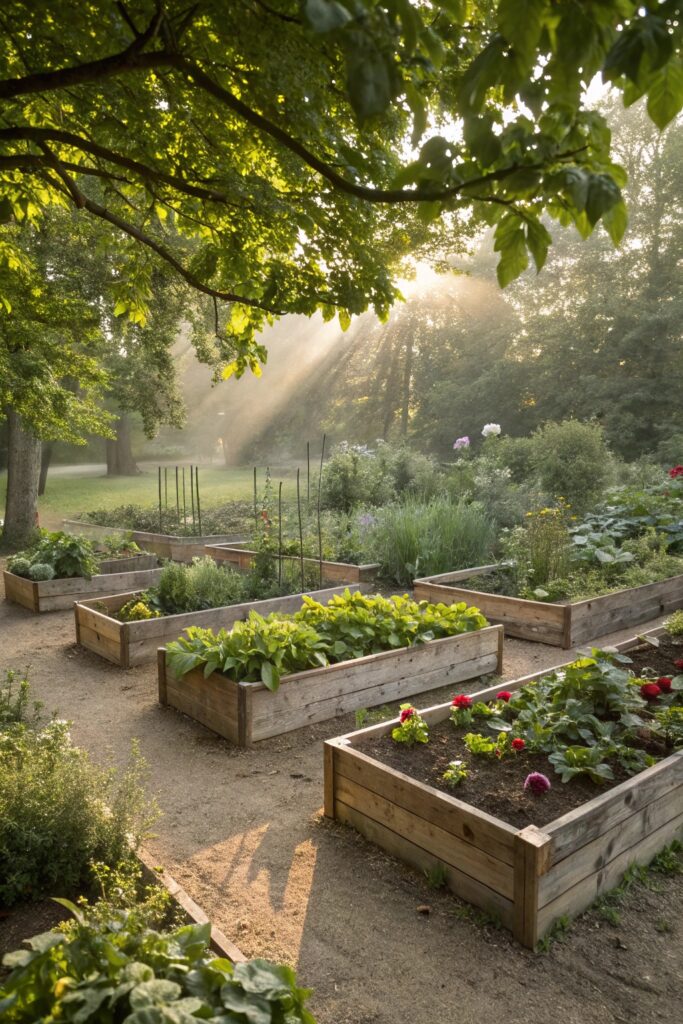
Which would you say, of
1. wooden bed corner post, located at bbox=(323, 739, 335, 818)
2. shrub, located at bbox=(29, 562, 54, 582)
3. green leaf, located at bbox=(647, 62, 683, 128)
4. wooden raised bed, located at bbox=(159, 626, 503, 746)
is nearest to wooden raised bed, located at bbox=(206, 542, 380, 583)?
Answer: shrub, located at bbox=(29, 562, 54, 582)

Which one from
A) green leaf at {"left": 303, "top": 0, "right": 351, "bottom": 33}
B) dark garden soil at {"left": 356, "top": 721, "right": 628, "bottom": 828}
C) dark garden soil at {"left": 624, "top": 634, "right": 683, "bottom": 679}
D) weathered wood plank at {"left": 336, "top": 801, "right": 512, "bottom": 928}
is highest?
green leaf at {"left": 303, "top": 0, "right": 351, "bottom": 33}

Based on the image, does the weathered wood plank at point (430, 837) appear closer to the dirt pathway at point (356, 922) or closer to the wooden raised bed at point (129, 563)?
the dirt pathway at point (356, 922)

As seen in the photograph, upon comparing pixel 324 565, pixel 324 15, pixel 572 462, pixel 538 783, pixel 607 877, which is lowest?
Result: pixel 607 877

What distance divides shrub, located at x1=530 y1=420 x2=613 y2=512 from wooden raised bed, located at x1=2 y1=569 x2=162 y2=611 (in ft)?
24.7

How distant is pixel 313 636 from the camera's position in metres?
4.71

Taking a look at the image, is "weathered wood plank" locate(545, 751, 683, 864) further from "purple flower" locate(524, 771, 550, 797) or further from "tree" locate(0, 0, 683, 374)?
"tree" locate(0, 0, 683, 374)

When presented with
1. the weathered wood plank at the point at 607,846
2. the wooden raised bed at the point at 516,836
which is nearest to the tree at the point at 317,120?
the wooden raised bed at the point at 516,836

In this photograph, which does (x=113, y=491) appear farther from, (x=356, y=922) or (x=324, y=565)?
(x=356, y=922)

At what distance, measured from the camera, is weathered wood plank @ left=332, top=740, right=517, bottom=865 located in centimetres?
269

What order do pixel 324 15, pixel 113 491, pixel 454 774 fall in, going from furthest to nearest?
1. pixel 113 491
2. pixel 454 774
3. pixel 324 15

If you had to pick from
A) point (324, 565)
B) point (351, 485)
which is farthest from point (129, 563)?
point (351, 485)

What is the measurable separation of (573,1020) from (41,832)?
1970 mm

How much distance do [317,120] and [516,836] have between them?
9.44 feet

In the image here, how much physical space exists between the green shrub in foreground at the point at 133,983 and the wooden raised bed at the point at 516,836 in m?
1.21
